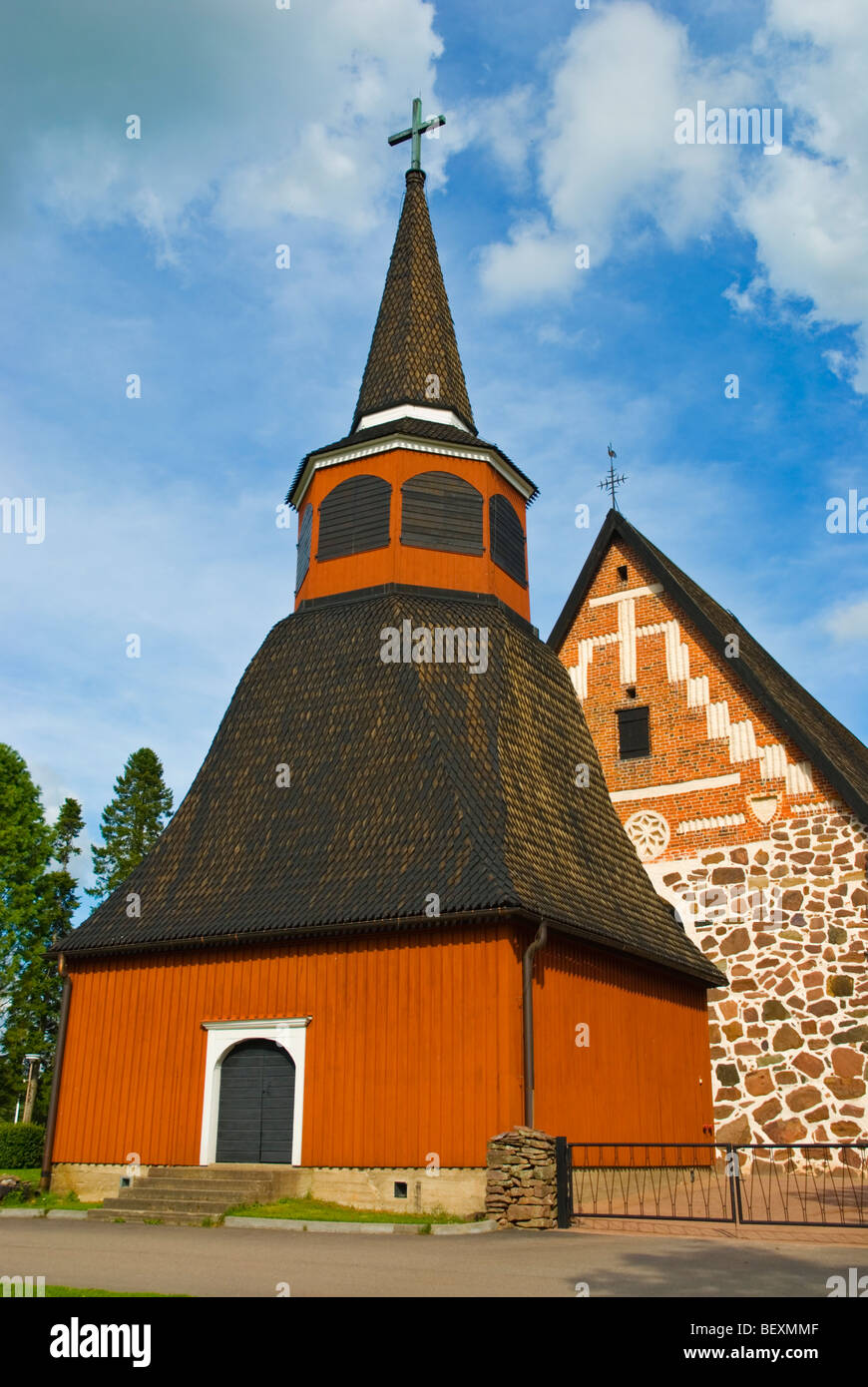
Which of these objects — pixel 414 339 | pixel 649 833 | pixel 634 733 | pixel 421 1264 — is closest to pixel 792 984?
pixel 649 833

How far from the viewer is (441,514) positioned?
20484mm

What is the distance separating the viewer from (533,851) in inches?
637

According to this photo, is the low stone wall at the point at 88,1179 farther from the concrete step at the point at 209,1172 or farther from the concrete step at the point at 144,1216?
the concrete step at the point at 144,1216

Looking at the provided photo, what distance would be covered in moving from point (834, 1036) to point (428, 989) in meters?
7.77

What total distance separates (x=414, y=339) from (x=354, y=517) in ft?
15.8

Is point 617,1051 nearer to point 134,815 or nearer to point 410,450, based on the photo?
point 410,450

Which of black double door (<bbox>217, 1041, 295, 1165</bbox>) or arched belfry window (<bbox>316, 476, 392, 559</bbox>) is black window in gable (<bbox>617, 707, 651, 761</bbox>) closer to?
arched belfry window (<bbox>316, 476, 392, 559</bbox>)

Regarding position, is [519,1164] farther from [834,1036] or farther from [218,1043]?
[834,1036]

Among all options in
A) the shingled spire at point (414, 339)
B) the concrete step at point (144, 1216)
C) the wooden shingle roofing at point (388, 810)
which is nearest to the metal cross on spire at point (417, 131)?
the shingled spire at point (414, 339)

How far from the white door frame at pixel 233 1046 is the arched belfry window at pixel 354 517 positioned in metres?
8.47

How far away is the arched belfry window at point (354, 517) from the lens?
2042 centimetres

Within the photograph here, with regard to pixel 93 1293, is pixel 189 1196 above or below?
below

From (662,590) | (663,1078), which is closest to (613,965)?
(663,1078)

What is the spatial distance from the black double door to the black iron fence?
12.5 ft
